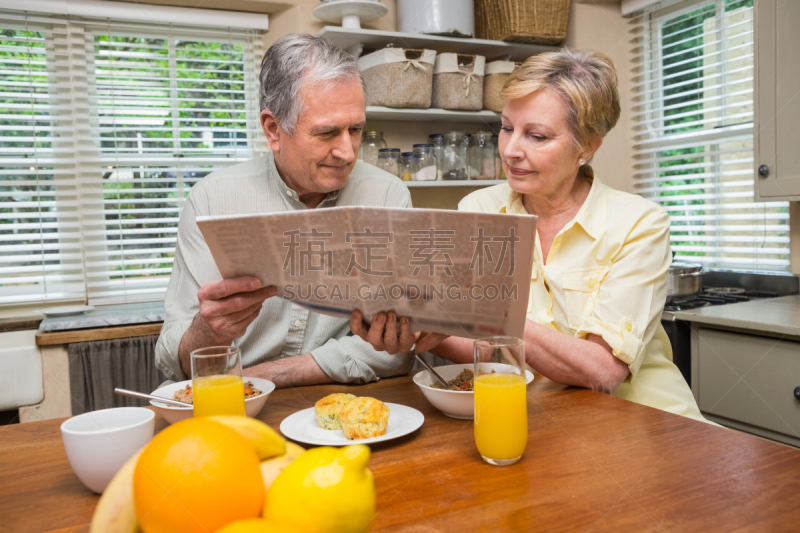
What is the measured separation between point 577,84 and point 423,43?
139 centimetres

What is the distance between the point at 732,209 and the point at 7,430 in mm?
2794

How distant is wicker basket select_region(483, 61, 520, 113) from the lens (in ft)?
9.11

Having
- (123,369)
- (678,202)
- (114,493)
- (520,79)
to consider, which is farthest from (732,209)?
(114,493)

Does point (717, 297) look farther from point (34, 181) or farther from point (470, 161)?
point (34, 181)

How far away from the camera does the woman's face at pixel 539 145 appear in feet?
4.87

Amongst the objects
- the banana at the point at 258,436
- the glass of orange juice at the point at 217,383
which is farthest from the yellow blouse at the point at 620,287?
the banana at the point at 258,436

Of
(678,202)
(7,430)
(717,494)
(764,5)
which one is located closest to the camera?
(717,494)

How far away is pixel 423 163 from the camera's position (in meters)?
2.70

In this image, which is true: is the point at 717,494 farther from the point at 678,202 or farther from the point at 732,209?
the point at 678,202

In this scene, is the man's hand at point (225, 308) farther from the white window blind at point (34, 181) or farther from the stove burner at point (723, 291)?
the stove burner at point (723, 291)

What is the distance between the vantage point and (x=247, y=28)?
9.14 feet

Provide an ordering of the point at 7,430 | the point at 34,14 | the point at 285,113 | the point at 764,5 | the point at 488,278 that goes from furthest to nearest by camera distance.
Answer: the point at 34,14, the point at 764,5, the point at 285,113, the point at 7,430, the point at 488,278

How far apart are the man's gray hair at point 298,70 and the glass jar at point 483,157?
148 cm

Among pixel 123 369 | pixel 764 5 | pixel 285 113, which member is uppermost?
pixel 764 5
